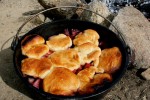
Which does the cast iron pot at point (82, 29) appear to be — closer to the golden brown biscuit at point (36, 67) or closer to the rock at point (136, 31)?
the golden brown biscuit at point (36, 67)

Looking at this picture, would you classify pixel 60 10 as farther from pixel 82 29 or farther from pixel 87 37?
pixel 87 37

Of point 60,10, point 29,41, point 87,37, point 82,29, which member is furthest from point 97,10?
point 29,41

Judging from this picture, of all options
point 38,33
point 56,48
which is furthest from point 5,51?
point 56,48

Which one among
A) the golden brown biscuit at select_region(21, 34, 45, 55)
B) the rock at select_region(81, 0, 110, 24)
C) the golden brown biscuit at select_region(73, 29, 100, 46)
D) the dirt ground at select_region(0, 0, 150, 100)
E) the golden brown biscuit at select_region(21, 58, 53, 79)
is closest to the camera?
the golden brown biscuit at select_region(21, 58, 53, 79)

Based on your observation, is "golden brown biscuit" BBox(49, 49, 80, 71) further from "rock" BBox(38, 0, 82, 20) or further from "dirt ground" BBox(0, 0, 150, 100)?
"rock" BBox(38, 0, 82, 20)

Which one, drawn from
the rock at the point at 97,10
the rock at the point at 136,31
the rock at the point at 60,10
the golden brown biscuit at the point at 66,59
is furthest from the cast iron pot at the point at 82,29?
the rock at the point at 60,10

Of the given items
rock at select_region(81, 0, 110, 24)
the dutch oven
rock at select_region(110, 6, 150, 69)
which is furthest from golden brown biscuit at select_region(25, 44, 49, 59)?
rock at select_region(81, 0, 110, 24)
